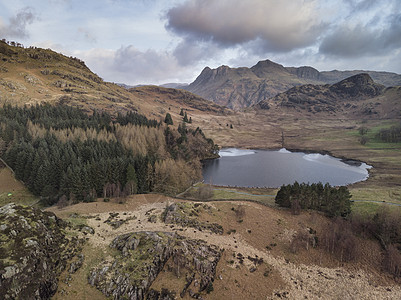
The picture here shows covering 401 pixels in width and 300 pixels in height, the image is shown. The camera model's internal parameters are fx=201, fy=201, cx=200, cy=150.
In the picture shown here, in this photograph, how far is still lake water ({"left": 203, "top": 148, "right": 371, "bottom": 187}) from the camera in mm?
101188

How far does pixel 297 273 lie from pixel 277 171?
88.8m

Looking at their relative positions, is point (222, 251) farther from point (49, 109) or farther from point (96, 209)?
point (49, 109)

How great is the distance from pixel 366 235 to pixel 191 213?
38.0 metres

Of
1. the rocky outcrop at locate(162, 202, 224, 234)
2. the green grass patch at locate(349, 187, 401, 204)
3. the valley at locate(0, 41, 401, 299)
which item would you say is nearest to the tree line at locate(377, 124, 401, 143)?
the green grass patch at locate(349, 187, 401, 204)

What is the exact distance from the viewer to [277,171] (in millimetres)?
117562

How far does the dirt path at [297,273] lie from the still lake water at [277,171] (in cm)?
5602

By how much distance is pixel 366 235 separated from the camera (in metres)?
43.3

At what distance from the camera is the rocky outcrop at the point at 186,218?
137ft

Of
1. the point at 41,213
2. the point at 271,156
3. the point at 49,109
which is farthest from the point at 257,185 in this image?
the point at 49,109

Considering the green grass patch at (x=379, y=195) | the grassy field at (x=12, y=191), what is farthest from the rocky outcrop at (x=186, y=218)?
the green grass patch at (x=379, y=195)

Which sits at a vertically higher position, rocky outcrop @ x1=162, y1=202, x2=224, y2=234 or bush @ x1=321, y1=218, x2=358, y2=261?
rocky outcrop @ x1=162, y1=202, x2=224, y2=234

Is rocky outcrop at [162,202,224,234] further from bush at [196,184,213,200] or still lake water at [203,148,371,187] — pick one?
still lake water at [203,148,371,187]

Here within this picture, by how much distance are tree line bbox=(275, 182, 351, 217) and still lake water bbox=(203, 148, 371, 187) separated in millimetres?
40235

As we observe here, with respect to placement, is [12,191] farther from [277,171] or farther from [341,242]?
[277,171]
